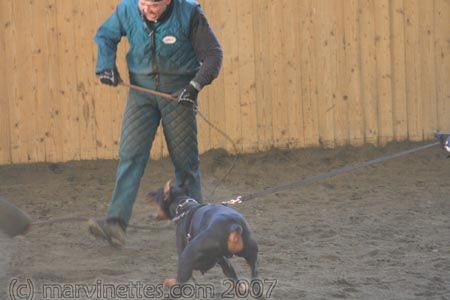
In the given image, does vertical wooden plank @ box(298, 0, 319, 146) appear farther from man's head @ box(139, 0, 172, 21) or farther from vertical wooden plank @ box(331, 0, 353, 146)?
man's head @ box(139, 0, 172, 21)

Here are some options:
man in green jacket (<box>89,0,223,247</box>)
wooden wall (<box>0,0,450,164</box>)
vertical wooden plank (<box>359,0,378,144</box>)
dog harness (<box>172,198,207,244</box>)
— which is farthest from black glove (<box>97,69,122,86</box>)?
vertical wooden plank (<box>359,0,378,144</box>)

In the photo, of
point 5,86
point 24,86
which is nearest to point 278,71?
point 24,86

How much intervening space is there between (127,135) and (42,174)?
355 cm

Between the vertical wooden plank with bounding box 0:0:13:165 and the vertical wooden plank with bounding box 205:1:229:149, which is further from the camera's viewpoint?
the vertical wooden plank with bounding box 205:1:229:149

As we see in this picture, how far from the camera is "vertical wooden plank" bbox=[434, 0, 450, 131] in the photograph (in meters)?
10.1

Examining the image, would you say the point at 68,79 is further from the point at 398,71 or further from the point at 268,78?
the point at 398,71

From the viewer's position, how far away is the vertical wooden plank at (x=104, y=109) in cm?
977

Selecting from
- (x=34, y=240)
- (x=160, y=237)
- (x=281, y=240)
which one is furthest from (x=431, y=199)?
(x=34, y=240)

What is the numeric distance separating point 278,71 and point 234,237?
5.55 metres

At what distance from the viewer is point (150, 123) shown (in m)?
6.35

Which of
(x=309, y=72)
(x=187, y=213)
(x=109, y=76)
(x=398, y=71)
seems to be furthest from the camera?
(x=398, y=71)

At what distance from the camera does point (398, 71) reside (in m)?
10.1

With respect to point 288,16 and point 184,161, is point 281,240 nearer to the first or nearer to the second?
point 184,161

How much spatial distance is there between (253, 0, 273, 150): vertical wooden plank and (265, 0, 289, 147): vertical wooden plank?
3 centimetres
